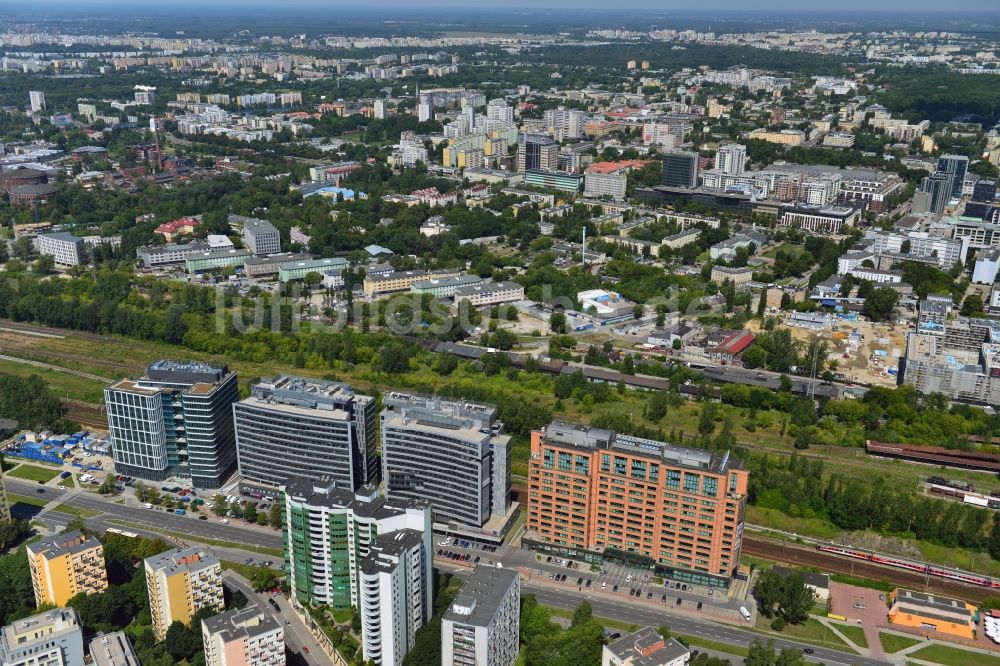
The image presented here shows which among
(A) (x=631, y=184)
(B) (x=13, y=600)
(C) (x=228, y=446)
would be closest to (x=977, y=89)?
(A) (x=631, y=184)

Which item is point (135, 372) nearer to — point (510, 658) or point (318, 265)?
point (318, 265)

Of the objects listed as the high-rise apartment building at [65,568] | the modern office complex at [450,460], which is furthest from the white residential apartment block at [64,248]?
the modern office complex at [450,460]

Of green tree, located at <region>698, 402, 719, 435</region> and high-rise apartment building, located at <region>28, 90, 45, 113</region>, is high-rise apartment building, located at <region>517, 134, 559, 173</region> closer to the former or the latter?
green tree, located at <region>698, 402, 719, 435</region>

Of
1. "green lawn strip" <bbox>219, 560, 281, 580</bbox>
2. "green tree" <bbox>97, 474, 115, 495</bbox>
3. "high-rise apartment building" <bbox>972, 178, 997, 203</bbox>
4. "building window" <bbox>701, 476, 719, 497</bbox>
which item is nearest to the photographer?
"building window" <bbox>701, 476, 719, 497</bbox>

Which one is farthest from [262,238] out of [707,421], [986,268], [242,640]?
[986,268]

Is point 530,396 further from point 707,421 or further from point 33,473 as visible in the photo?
point 33,473

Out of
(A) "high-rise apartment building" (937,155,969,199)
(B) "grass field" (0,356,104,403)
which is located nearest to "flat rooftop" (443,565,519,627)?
(B) "grass field" (0,356,104,403)

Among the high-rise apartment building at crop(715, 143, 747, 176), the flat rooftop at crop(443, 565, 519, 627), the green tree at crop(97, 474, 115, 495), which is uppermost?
the high-rise apartment building at crop(715, 143, 747, 176)
